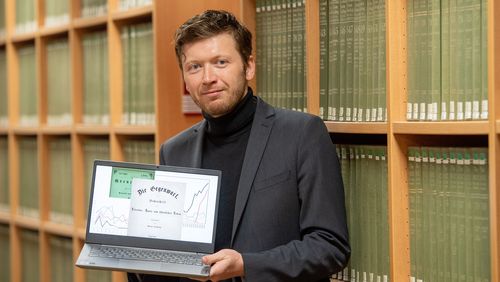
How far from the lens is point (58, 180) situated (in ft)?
13.8

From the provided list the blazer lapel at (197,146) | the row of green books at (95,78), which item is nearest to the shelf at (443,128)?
the blazer lapel at (197,146)

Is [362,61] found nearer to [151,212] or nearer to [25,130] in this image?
[151,212]

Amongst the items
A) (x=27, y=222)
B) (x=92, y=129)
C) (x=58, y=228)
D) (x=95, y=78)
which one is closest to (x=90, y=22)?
(x=95, y=78)

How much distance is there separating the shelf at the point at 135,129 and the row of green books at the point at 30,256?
3.82 ft

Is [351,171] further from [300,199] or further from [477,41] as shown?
[477,41]

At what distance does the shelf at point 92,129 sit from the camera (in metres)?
3.68

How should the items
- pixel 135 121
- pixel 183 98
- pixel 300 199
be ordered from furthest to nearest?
1. pixel 135 121
2. pixel 183 98
3. pixel 300 199

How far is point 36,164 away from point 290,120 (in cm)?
246

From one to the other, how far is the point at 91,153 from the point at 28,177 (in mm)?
739

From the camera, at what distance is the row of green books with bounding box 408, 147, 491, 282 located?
86.5 inches

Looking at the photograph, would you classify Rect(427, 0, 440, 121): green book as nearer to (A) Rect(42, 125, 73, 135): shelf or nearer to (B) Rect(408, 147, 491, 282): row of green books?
(B) Rect(408, 147, 491, 282): row of green books

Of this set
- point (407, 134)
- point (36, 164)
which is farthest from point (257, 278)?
point (36, 164)

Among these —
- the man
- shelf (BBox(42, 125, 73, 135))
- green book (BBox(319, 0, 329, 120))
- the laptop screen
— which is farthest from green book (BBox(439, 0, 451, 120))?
shelf (BBox(42, 125, 73, 135))

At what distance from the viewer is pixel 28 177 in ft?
14.7
